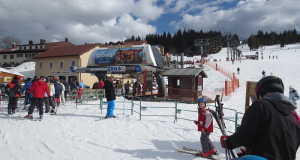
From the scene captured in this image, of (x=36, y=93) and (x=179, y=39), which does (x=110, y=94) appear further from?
(x=179, y=39)

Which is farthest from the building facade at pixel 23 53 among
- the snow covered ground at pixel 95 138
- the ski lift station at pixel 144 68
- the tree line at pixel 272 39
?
the tree line at pixel 272 39

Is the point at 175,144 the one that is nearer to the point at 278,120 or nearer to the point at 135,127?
the point at 135,127

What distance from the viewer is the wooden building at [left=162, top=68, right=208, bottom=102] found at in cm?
1480

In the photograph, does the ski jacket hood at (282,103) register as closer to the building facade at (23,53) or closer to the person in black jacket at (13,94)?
the person in black jacket at (13,94)

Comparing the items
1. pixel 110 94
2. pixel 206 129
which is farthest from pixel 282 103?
pixel 110 94

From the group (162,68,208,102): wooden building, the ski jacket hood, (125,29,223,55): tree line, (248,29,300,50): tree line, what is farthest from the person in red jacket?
(248,29,300,50): tree line

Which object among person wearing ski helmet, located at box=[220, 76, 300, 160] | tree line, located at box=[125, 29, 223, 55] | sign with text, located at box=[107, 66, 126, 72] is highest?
tree line, located at box=[125, 29, 223, 55]

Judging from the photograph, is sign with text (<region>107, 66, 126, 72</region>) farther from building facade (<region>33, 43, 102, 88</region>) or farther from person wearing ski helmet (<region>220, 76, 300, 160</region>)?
building facade (<region>33, 43, 102, 88</region>)

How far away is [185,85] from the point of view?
15.2 metres

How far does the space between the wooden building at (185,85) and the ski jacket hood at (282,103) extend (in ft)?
42.4

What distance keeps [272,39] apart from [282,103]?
156 metres

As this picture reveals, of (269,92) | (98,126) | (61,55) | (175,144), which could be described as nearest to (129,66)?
(98,126)

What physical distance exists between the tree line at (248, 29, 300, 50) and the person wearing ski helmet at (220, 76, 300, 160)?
414ft

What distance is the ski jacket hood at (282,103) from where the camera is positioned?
1.81m
